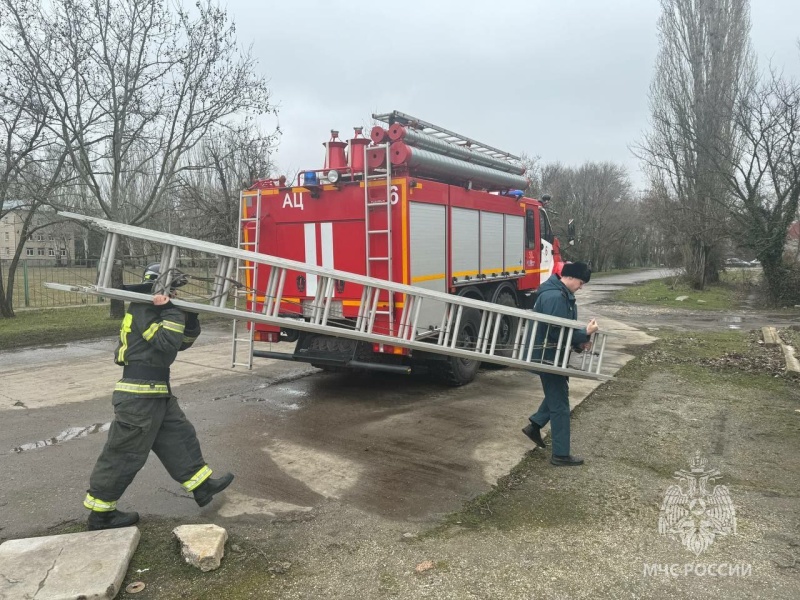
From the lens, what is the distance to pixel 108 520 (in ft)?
11.2

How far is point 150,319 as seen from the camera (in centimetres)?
348

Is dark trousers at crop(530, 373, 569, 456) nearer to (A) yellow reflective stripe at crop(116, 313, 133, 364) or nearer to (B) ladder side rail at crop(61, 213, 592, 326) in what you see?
(B) ladder side rail at crop(61, 213, 592, 326)

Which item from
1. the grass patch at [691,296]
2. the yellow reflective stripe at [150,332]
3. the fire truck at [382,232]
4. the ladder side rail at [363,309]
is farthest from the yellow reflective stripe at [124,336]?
the grass patch at [691,296]

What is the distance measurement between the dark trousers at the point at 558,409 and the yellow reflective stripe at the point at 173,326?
2.86 metres

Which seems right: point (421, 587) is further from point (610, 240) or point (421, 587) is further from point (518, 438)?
point (610, 240)

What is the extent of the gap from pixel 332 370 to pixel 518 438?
11.9ft

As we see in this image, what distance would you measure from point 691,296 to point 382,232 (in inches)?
757

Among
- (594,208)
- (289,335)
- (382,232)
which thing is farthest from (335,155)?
(594,208)

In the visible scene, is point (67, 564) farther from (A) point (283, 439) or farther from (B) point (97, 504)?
(A) point (283, 439)

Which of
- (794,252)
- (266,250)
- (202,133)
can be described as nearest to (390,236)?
(266,250)

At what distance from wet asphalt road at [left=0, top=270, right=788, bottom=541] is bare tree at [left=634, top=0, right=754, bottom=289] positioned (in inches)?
704

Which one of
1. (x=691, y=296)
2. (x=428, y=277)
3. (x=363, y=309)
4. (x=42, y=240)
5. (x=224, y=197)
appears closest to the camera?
(x=363, y=309)

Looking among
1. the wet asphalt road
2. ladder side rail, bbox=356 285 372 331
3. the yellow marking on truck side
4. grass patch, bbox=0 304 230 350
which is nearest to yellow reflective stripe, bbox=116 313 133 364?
the wet asphalt road

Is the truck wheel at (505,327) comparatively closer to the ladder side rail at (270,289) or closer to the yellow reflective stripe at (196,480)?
the ladder side rail at (270,289)
